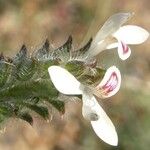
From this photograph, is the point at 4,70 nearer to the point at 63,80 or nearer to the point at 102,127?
the point at 63,80

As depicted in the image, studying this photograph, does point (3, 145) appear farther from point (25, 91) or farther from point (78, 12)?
point (25, 91)

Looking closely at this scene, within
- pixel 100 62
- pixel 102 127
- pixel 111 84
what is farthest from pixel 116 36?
pixel 100 62

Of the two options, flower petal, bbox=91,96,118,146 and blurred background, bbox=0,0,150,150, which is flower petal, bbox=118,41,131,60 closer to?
flower petal, bbox=91,96,118,146

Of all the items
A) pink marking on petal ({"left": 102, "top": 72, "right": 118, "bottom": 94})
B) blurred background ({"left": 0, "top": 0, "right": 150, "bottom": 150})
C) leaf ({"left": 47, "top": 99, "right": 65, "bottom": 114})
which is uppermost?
blurred background ({"left": 0, "top": 0, "right": 150, "bottom": 150})

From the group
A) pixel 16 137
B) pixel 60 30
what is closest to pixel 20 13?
pixel 60 30

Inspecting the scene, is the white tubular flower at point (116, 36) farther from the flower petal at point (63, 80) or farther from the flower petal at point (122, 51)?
the flower petal at point (63, 80)

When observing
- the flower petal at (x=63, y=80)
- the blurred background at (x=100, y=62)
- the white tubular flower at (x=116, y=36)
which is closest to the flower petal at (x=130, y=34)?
the white tubular flower at (x=116, y=36)

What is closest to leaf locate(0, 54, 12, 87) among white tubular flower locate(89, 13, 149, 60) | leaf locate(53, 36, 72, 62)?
leaf locate(53, 36, 72, 62)
